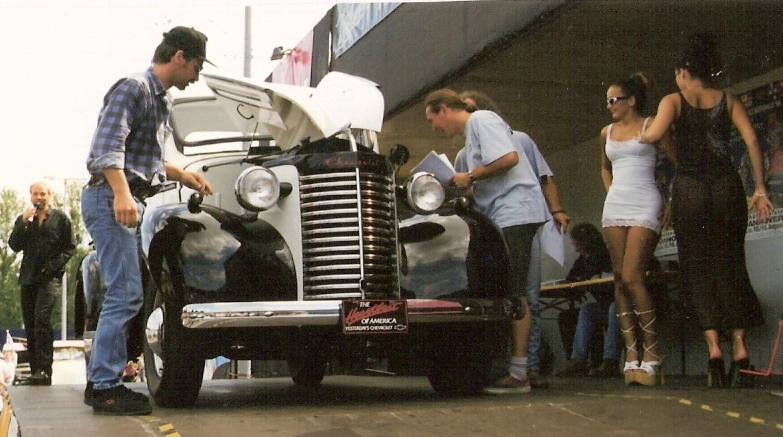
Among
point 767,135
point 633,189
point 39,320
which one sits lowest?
point 39,320

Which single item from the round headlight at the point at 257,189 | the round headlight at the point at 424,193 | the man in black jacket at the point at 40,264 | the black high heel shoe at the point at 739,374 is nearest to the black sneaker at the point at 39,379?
the man in black jacket at the point at 40,264

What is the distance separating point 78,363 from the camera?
28.2 ft

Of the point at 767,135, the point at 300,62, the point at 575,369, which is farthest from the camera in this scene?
the point at 300,62

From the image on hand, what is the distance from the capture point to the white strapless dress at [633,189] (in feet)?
19.3

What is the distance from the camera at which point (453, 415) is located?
15.0ft

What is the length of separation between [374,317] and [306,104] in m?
1.77

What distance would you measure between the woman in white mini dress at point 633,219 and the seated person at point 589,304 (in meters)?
1.94

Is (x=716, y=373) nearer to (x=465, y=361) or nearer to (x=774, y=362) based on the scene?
(x=774, y=362)

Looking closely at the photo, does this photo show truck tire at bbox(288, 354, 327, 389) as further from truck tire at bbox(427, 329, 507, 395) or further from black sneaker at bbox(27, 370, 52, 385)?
black sneaker at bbox(27, 370, 52, 385)

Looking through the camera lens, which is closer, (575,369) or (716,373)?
(716,373)

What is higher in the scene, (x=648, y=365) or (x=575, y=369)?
(x=648, y=365)

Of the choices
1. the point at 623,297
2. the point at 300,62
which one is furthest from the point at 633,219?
the point at 300,62

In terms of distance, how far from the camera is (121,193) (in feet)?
15.2

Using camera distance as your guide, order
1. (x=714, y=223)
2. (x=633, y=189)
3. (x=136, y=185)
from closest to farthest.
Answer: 1. (x=136, y=185)
2. (x=714, y=223)
3. (x=633, y=189)
